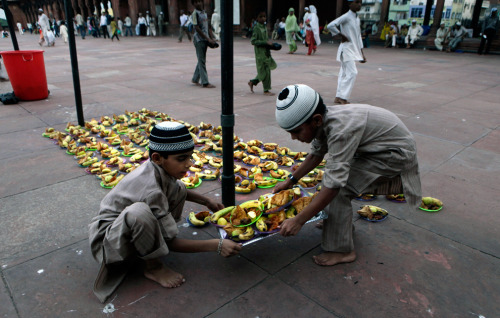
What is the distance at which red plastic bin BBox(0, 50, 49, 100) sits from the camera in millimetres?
6680

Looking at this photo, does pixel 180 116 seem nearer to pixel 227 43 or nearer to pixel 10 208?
pixel 10 208

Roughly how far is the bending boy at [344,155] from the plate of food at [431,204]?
831mm

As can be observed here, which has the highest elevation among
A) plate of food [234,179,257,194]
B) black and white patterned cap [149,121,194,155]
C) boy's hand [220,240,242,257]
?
black and white patterned cap [149,121,194,155]

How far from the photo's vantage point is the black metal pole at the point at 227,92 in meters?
2.41

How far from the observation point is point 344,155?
6.93 feet

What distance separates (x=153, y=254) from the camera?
2098mm

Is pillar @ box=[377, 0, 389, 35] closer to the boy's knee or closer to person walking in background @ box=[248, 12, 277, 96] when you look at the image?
person walking in background @ box=[248, 12, 277, 96]

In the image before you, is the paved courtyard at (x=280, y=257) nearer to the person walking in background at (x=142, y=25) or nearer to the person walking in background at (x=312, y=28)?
the person walking in background at (x=312, y=28)

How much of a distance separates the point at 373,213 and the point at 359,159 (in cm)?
80

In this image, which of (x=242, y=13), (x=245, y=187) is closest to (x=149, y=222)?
(x=245, y=187)

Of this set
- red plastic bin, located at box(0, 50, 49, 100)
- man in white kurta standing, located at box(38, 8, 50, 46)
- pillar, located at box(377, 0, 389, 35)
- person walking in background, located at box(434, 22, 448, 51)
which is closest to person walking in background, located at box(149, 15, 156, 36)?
man in white kurta standing, located at box(38, 8, 50, 46)

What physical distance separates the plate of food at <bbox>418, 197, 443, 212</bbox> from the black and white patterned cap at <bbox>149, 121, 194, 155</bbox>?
7.37ft

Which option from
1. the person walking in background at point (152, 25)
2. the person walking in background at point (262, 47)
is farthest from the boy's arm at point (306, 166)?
the person walking in background at point (152, 25)

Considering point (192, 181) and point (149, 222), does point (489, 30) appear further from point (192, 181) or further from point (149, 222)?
point (149, 222)
